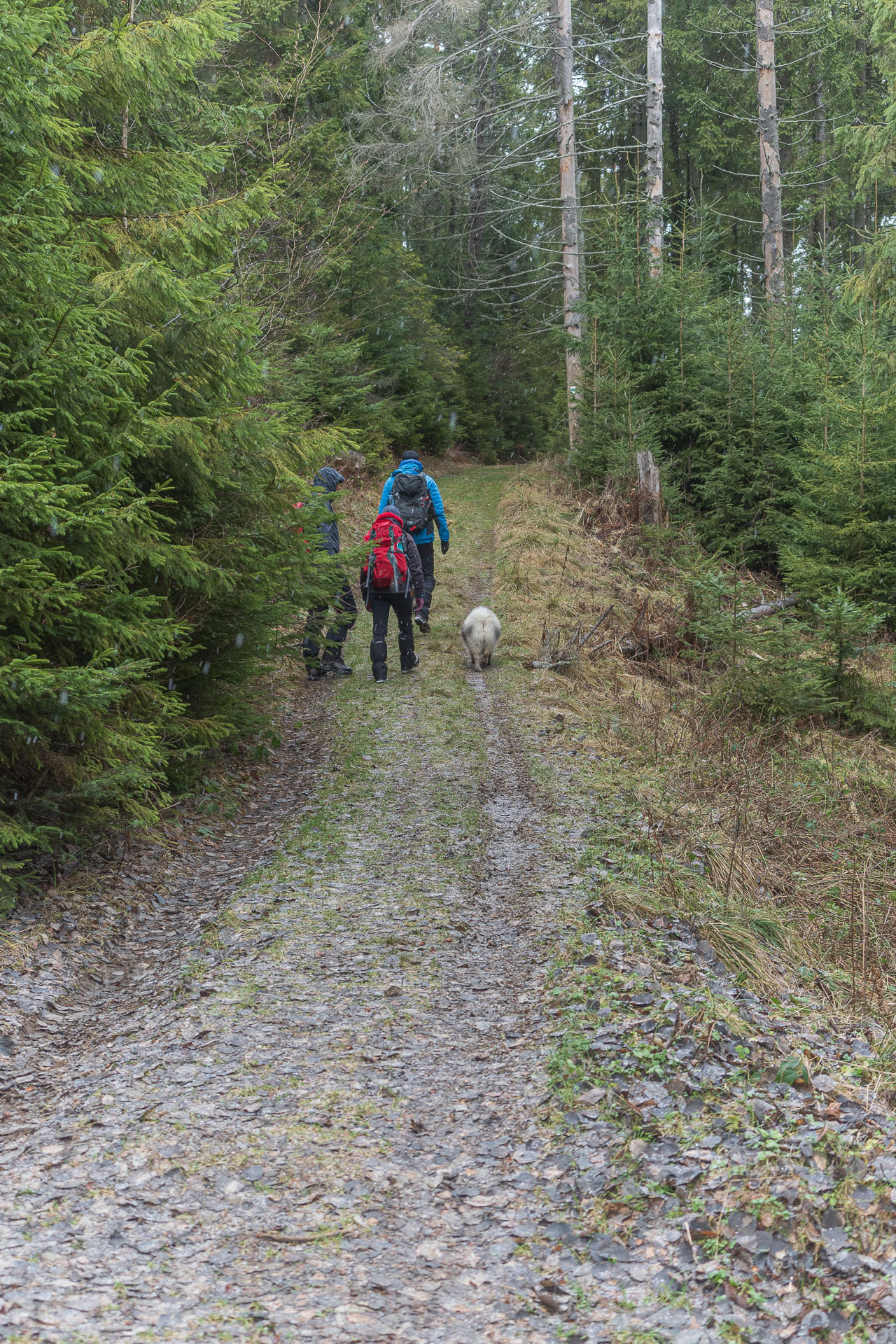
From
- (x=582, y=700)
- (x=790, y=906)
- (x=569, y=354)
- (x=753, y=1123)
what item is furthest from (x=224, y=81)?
→ (x=753, y=1123)

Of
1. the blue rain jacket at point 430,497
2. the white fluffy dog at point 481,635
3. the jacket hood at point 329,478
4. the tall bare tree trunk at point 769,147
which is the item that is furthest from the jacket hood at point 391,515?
the tall bare tree trunk at point 769,147

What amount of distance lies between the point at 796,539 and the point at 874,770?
214 inches

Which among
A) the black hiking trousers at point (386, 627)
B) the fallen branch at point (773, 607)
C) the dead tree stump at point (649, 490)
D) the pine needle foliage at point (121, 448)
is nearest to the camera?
the pine needle foliage at point (121, 448)

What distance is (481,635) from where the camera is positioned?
38.8 ft

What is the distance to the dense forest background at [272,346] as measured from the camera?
5.48m

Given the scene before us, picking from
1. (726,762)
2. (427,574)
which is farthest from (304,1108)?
(427,574)

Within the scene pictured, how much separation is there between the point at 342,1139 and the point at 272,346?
1082cm

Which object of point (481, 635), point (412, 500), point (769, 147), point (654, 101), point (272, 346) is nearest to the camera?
point (481, 635)

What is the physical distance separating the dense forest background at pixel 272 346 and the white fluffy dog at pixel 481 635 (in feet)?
10.2

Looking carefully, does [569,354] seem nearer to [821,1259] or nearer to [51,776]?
[51,776]

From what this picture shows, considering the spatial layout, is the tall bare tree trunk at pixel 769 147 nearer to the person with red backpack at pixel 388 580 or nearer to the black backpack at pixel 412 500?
the black backpack at pixel 412 500

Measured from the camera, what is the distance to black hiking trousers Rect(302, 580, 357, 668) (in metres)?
9.09

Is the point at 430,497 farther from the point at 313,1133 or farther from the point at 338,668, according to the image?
the point at 313,1133

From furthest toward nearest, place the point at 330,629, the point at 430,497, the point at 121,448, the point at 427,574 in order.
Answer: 1. the point at 427,574
2. the point at 430,497
3. the point at 330,629
4. the point at 121,448
